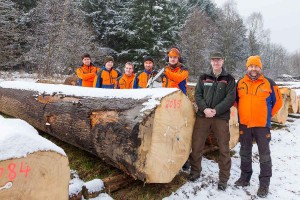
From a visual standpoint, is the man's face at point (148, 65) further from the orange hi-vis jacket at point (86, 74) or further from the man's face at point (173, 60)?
the orange hi-vis jacket at point (86, 74)

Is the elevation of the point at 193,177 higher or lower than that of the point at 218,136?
lower

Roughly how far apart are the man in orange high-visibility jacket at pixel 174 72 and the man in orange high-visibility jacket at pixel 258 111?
3.30 feet

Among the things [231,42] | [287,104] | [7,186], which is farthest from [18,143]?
[231,42]

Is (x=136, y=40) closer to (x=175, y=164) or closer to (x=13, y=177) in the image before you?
(x=175, y=164)

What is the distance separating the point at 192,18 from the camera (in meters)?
29.8

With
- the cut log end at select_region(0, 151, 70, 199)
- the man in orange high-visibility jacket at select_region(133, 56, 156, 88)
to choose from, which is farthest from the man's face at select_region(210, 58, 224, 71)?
the cut log end at select_region(0, 151, 70, 199)

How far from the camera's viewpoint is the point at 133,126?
343 centimetres

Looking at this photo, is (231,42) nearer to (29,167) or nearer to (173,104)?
(173,104)

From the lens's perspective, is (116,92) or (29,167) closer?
(29,167)

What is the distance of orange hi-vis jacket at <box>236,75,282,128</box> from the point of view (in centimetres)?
423

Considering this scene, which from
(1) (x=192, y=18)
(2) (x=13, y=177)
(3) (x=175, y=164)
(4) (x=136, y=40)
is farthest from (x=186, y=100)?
(1) (x=192, y=18)

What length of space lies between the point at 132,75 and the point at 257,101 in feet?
9.81

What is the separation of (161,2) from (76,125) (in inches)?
788

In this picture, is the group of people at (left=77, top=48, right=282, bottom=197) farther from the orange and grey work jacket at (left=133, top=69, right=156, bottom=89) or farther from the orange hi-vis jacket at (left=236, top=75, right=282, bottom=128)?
the orange and grey work jacket at (left=133, top=69, right=156, bottom=89)
